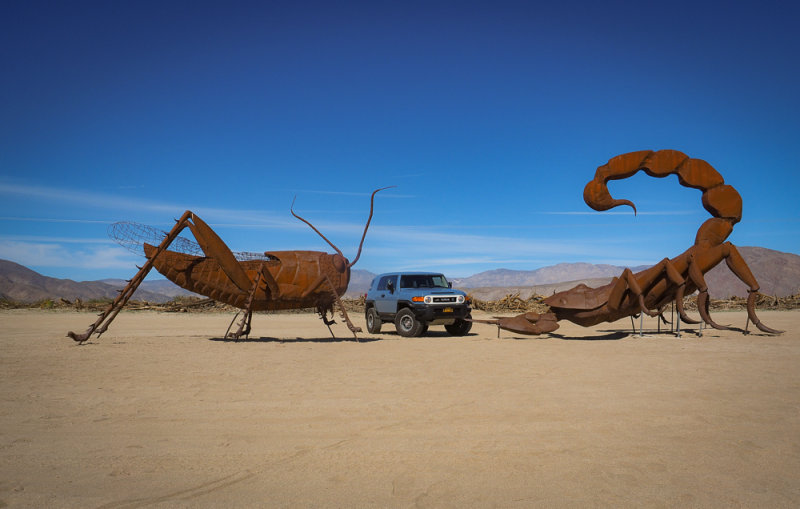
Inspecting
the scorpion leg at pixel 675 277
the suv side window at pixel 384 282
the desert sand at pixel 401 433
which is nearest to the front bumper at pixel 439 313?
the suv side window at pixel 384 282

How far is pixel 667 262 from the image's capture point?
1332 cm

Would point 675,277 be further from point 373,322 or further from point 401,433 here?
point 401,433

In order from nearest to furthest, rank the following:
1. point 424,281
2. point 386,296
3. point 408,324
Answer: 1. point 408,324
2. point 386,296
3. point 424,281

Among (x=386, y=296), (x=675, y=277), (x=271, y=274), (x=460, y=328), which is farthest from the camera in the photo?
(x=386, y=296)

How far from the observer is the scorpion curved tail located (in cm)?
1365

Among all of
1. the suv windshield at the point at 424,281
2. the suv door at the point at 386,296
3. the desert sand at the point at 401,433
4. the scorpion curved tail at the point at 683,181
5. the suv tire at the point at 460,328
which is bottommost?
the desert sand at the point at 401,433

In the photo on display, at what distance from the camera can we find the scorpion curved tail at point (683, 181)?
13648mm

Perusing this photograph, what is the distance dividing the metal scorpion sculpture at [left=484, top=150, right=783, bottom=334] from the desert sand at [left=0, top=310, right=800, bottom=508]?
140 inches

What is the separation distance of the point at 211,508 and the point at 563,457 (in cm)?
273

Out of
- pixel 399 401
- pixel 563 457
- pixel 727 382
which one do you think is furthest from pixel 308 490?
pixel 727 382

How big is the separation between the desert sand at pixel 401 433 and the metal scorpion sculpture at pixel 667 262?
3.56 metres

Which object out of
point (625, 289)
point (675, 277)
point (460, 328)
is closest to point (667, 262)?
point (675, 277)

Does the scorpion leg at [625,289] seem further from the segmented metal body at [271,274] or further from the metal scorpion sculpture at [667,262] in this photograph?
the segmented metal body at [271,274]

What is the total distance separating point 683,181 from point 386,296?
9.27m
